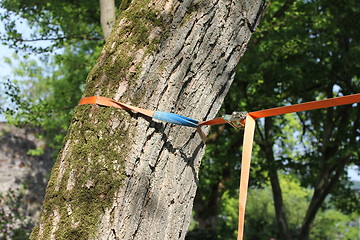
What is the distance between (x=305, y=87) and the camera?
9.06 metres

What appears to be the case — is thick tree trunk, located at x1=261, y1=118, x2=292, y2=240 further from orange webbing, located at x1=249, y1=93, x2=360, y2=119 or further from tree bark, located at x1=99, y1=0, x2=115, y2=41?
orange webbing, located at x1=249, y1=93, x2=360, y2=119

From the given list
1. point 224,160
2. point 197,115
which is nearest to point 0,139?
point 224,160

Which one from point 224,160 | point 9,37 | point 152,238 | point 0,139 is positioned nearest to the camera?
point 152,238

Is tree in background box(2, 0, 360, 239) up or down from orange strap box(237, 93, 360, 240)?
up

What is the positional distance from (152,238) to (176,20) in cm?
98

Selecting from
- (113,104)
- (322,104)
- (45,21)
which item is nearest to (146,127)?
(113,104)

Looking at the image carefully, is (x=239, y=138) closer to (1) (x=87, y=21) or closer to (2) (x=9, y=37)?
(1) (x=87, y=21)

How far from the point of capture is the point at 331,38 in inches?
313

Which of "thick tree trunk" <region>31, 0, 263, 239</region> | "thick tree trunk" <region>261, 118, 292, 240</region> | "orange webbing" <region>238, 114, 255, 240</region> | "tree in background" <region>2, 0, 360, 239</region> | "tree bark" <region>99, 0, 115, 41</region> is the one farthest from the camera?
"thick tree trunk" <region>261, 118, 292, 240</region>

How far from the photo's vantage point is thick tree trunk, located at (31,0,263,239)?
1.68 meters

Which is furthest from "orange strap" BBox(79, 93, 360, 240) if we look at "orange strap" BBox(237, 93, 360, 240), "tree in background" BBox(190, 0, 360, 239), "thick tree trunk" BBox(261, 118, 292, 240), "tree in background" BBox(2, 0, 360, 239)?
"thick tree trunk" BBox(261, 118, 292, 240)

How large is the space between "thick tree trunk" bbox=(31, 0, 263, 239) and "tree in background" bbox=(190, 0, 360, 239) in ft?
17.1

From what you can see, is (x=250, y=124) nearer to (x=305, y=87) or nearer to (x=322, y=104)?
(x=322, y=104)

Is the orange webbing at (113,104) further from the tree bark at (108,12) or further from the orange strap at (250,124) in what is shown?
the tree bark at (108,12)
